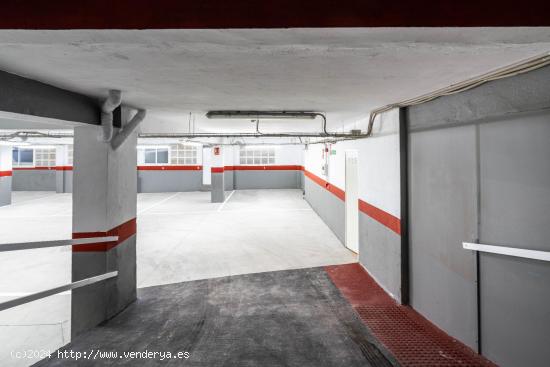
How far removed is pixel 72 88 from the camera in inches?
124

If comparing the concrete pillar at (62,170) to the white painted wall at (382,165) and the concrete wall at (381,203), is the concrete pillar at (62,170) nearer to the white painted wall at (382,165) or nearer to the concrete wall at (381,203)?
the concrete wall at (381,203)

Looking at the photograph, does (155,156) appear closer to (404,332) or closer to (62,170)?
(62,170)

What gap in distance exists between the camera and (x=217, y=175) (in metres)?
13.2

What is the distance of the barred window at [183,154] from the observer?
54.1 feet

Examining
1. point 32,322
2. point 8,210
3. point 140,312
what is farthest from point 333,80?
point 8,210

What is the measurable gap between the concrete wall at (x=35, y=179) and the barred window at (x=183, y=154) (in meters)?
6.65

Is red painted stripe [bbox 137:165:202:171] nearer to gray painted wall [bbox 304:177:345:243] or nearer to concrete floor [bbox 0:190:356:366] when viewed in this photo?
concrete floor [bbox 0:190:356:366]

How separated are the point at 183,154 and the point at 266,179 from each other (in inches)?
194

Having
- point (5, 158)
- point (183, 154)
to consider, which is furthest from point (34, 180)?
point (183, 154)

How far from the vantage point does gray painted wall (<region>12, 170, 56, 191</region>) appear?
54.2ft

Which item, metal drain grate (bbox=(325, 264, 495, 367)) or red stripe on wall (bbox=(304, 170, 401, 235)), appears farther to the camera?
red stripe on wall (bbox=(304, 170, 401, 235))

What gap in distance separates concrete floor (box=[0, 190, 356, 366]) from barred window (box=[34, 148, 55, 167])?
5.29m
